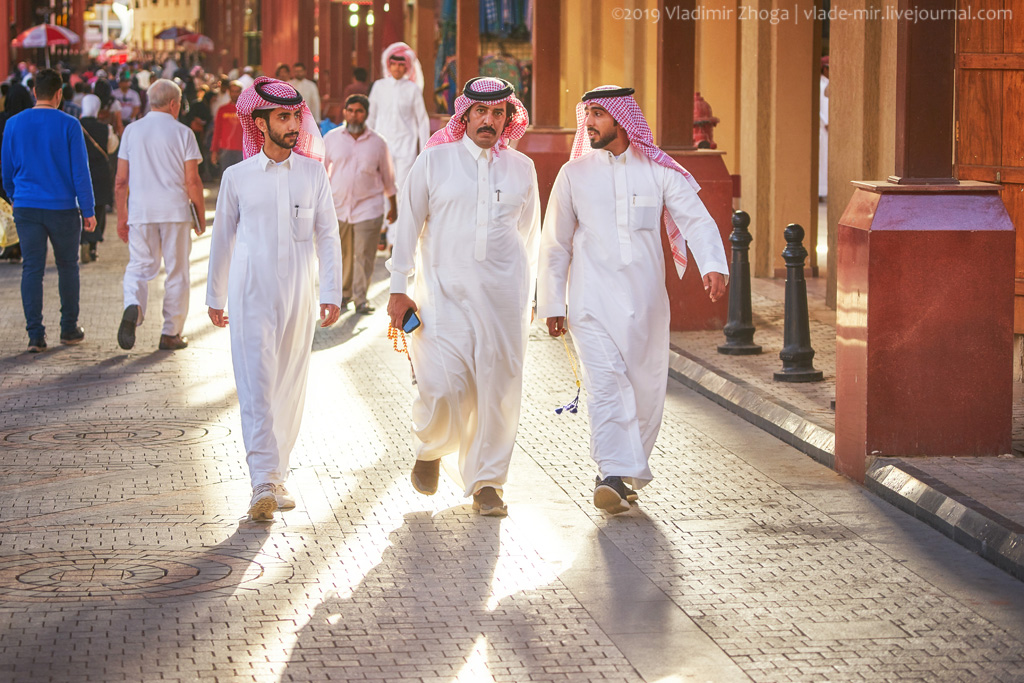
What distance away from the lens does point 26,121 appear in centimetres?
1190

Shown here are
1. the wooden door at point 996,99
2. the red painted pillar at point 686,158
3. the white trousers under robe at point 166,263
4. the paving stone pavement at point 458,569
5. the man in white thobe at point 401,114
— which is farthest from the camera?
the man in white thobe at point 401,114

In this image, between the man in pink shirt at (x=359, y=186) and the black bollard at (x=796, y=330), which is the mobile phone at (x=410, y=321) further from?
the man in pink shirt at (x=359, y=186)

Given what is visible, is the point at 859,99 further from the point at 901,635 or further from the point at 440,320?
the point at 901,635

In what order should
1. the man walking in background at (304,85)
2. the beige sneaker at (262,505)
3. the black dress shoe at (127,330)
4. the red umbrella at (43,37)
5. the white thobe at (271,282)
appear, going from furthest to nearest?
the red umbrella at (43,37) → the man walking in background at (304,85) → the black dress shoe at (127,330) → the white thobe at (271,282) → the beige sneaker at (262,505)

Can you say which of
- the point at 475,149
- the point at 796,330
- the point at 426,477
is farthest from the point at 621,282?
the point at 796,330

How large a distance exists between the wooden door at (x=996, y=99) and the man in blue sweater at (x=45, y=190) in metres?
6.06

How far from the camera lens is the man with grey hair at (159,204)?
38.3ft

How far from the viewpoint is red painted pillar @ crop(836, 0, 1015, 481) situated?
7621 millimetres

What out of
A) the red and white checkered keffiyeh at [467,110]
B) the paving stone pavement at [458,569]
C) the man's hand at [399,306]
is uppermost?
the red and white checkered keffiyeh at [467,110]

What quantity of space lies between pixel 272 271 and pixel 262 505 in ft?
3.35

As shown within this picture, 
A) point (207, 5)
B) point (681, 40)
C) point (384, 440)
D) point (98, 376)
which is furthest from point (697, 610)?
point (207, 5)

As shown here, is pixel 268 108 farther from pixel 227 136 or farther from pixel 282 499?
pixel 227 136

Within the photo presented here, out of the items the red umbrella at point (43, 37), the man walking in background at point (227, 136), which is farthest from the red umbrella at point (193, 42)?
the man walking in background at point (227, 136)

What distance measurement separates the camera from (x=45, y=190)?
38.5 ft
